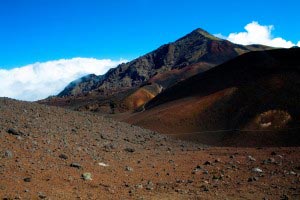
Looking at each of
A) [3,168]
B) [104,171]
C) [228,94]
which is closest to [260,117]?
[228,94]

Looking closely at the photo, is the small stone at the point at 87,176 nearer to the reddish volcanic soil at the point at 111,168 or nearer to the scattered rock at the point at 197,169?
the reddish volcanic soil at the point at 111,168

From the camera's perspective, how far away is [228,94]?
65.8 m

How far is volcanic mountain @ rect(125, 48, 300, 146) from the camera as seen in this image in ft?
166

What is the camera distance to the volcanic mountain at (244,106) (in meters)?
50.7

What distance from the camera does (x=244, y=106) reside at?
196ft

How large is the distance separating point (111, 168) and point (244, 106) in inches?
1672

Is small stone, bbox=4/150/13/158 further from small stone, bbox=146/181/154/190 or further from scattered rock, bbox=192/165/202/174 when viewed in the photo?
scattered rock, bbox=192/165/202/174

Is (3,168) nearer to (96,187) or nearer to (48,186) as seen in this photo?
(48,186)

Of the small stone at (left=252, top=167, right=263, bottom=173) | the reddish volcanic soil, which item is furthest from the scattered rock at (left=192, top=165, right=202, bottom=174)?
the small stone at (left=252, top=167, right=263, bottom=173)

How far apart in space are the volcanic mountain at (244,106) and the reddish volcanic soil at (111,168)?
23.9m

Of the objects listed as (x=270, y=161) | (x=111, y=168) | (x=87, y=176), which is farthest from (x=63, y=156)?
(x=270, y=161)

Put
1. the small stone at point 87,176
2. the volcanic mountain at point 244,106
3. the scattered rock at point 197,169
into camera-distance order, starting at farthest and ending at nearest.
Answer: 1. the volcanic mountain at point 244,106
2. the scattered rock at point 197,169
3. the small stone at point 87,176

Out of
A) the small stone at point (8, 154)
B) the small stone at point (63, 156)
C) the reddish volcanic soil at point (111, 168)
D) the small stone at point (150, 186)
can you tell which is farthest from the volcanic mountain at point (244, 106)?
the small stone at point (8, 154)

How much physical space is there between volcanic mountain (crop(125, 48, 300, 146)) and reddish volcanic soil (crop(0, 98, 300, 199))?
2394 centimetres
